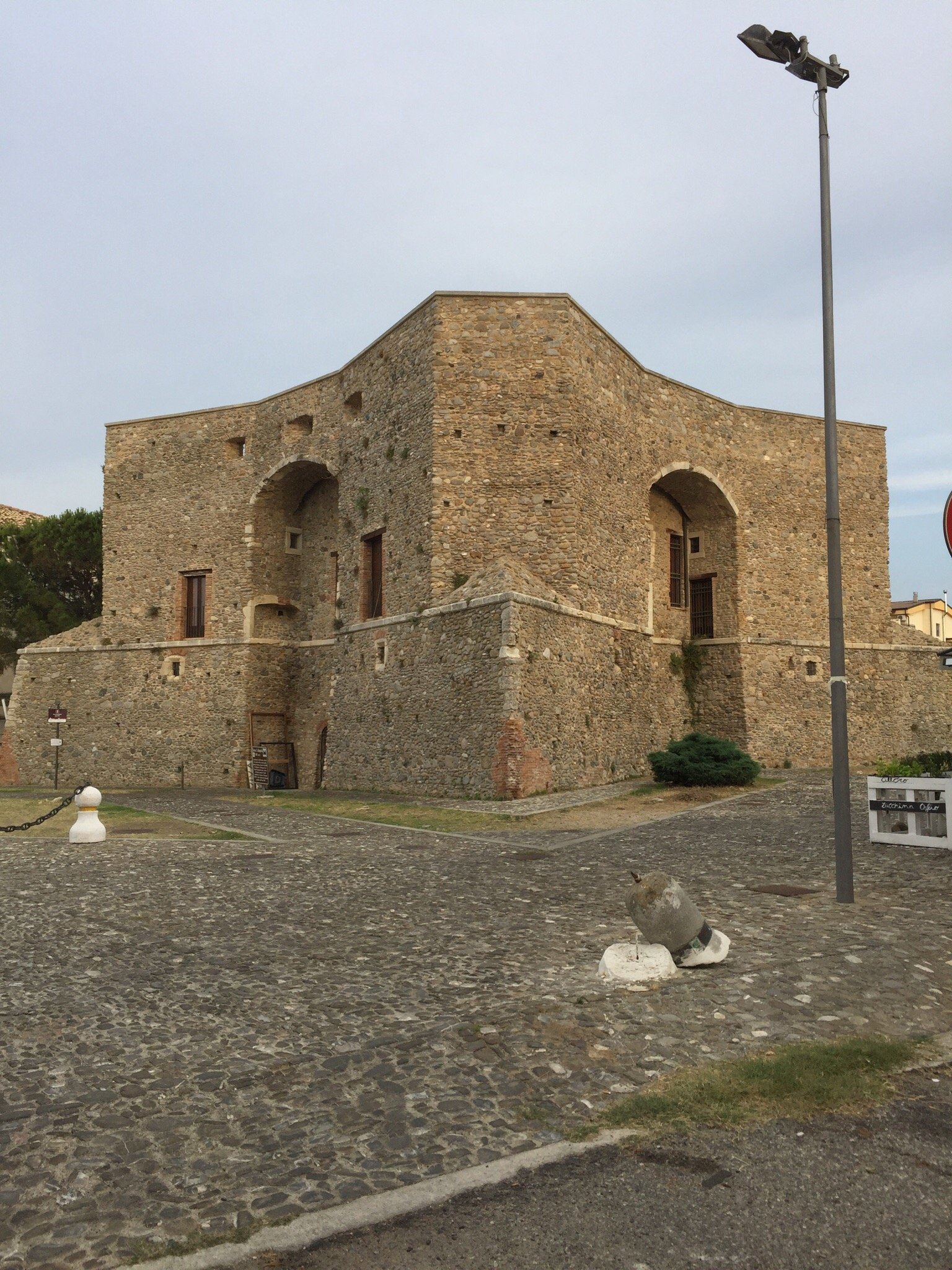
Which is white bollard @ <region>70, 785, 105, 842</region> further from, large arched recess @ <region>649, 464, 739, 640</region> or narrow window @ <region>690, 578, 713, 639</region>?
narrow window @ <region>690, 578, 713, 639</region>

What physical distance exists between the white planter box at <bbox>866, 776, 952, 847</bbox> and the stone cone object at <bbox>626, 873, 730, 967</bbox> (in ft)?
18.1

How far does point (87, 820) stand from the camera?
36.7 feet

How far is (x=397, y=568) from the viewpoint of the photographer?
19109mm

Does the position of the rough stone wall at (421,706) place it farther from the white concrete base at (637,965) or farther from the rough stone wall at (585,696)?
the white concrete base at (637,965)

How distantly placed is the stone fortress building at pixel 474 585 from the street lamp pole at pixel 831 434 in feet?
28.5

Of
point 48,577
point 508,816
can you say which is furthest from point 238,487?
point 508,816

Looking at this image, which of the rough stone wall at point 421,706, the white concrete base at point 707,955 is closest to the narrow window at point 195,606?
the rough stone wall at point 421,706

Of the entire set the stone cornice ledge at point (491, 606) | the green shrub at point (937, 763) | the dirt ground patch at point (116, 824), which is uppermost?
the stone cornice ledge at point (491, 606)

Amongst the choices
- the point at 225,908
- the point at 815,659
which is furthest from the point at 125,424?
the point at 225,908

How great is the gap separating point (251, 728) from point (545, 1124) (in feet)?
70.7

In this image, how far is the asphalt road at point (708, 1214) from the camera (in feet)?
8.41

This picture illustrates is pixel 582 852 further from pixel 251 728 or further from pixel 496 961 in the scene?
pixel 251 728

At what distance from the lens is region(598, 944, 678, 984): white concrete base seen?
16.6 ft

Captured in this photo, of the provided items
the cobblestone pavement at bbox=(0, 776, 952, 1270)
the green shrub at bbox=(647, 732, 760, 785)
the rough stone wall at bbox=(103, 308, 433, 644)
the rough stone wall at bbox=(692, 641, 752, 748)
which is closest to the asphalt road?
the cobblestone pavement at bbox=(0, 776, 952, 1270)
